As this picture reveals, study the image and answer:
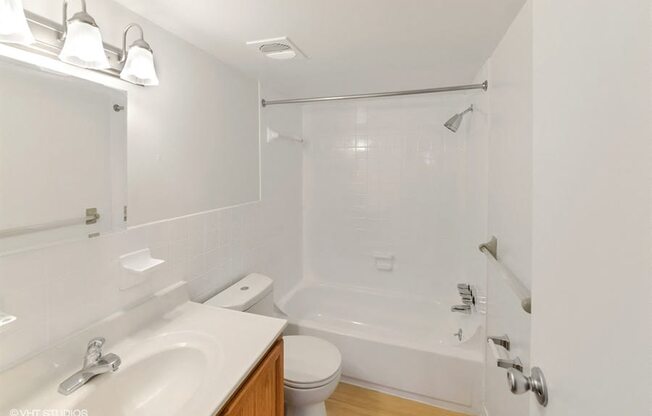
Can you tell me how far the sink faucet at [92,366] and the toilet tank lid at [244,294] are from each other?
60cm

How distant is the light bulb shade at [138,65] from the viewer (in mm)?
1124

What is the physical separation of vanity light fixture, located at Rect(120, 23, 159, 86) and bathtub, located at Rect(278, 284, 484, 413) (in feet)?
5.86

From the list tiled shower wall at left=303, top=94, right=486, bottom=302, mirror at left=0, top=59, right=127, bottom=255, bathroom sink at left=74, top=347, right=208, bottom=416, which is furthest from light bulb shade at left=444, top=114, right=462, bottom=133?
bathroom sink at left=74, top=347, right=208, bottom=416

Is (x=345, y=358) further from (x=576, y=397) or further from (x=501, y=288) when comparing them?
(x=576, y=397)

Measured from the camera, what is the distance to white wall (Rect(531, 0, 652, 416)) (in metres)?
0.33

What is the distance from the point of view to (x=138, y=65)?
1130mm

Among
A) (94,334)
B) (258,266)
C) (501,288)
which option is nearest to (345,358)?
(258,266)

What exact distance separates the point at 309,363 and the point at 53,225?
1345 millimetres

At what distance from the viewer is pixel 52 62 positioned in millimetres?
941

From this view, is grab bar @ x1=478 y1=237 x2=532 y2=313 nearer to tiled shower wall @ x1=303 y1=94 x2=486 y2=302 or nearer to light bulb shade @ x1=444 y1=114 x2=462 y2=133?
tiled shower wall @ x1=303 y1=94 x2=486 y2=302

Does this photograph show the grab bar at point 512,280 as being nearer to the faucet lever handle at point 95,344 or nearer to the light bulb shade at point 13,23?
the faucet lever handle at point 95,344

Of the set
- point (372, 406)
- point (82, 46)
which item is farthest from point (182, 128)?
point (372, 406)

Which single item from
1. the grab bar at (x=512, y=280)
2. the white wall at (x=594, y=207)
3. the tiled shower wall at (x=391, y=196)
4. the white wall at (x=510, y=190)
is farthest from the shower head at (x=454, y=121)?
the white wall at (x=594, y=207)

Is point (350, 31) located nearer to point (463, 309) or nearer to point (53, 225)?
point (53, 225)
